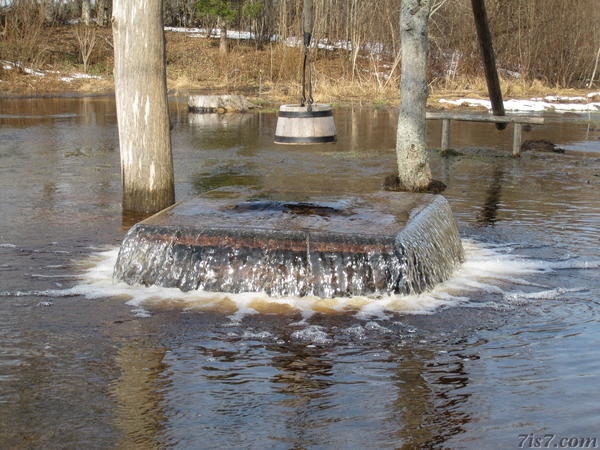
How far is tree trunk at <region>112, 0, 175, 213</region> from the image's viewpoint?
875 cm

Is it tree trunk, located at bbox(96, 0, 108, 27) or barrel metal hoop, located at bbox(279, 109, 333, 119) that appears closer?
barrel metal hoop, located at bbox(279, 109, 333, 119)

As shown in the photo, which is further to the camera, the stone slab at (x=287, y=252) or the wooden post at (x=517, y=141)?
the wooden post at (x=517, y=141)

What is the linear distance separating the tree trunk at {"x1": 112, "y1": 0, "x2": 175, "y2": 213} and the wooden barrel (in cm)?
181

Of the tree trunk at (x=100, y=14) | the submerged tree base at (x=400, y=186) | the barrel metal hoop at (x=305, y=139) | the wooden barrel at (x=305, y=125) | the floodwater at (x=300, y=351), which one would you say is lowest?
the floodwater at (x=300, y=351)

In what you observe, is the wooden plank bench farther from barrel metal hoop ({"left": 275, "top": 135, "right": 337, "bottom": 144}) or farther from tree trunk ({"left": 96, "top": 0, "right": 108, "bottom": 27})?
tree trunk ({"left": 96, "top": 0, "right": 108, "bottom": 27})

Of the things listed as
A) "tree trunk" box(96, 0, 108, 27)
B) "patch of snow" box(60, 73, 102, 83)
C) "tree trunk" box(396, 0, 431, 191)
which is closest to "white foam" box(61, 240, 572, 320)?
"tree trunk" box(396, 0, 431, 191)

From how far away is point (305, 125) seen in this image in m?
7.73

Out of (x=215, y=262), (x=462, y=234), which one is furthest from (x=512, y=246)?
(x=215, y=262)

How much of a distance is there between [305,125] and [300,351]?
2.97 metres

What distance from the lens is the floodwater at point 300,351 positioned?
4.20m

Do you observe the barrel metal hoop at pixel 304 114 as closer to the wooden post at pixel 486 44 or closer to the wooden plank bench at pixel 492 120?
the wooden post at pixel 486 44

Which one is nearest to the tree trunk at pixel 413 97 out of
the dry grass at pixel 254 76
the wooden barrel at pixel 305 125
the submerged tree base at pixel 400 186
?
the submerged tree base at pixel 400 186

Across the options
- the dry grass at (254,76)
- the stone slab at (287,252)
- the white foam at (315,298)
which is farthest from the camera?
the dry grass at (254,76)

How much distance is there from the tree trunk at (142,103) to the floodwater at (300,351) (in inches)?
20.6
